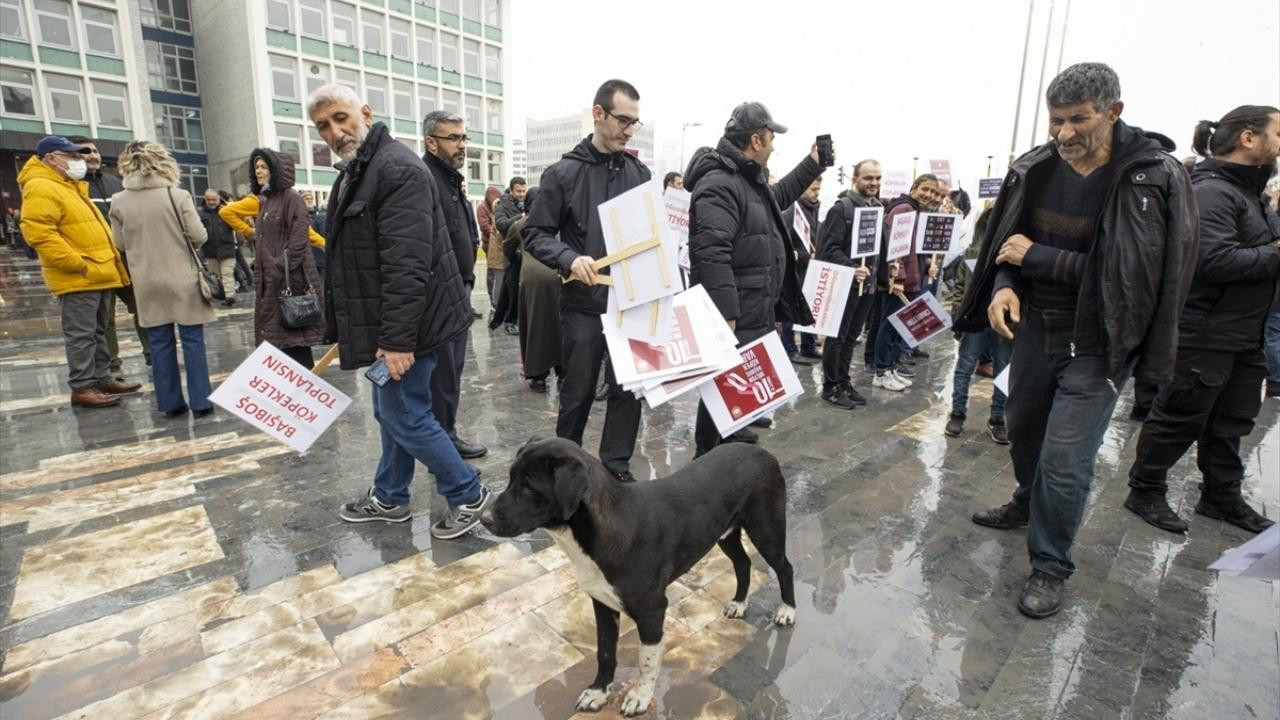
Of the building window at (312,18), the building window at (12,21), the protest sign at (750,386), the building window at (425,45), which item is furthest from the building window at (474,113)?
the protest sign at (750,386)

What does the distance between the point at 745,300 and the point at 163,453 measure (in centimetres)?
411

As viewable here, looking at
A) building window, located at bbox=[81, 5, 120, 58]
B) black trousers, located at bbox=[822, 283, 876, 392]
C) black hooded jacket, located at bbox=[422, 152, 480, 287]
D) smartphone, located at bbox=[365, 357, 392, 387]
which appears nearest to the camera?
smartphone, located at bbox=[365, 357, 392, 387]

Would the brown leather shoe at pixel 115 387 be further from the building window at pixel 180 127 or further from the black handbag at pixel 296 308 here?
the building window at pixel 180 127

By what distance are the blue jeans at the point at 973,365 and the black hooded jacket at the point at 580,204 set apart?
3121 mm

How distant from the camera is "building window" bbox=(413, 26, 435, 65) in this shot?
41688 millimetres

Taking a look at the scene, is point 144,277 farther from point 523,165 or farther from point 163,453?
point 523,165

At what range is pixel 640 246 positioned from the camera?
3084 millimetres

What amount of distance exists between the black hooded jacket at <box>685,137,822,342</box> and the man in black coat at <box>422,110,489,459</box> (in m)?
1.51

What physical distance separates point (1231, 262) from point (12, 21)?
42651 millimetres

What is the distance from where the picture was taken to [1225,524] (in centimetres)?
365

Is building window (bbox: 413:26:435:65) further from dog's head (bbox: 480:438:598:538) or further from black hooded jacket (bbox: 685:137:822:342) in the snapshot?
dog's head (bbox: 480:438:598:538)

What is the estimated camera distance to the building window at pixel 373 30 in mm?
38969

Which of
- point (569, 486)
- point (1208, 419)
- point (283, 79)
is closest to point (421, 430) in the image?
point (569, 486)

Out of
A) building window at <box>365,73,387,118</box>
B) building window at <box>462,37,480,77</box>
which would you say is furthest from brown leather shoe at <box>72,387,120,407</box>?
building window at <box>462,37,480,77</box>
